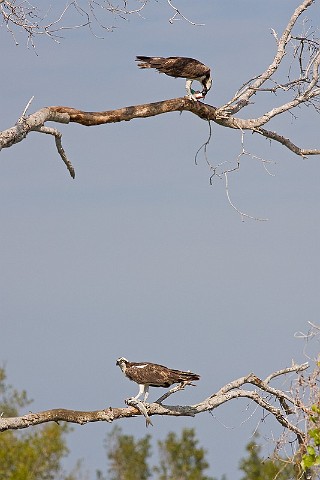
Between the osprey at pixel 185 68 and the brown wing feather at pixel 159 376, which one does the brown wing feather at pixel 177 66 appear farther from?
the brown wing feather at pixel 159 376

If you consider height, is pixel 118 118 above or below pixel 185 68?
below

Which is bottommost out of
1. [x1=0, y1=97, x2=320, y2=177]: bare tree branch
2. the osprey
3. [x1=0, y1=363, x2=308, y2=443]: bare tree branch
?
[x1=0, y1=363, x2=308, y2=443]: bare tree branch

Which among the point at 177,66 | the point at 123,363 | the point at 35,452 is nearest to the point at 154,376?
the point at 123,363

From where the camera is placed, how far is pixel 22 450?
2717 cm

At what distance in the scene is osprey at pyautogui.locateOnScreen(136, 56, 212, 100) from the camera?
543 inches

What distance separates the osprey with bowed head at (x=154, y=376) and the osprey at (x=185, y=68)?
3737 millimetres

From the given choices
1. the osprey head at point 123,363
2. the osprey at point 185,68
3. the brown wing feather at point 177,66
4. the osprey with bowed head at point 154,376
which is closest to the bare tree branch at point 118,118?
the osprey at point 185,68

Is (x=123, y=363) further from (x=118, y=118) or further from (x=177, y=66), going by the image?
(x=177, y=66)

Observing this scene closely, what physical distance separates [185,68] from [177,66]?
5.5 inches

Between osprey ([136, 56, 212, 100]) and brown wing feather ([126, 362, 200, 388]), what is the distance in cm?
375

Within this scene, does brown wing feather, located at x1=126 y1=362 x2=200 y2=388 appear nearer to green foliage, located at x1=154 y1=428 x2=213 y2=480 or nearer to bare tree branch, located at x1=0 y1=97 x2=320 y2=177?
bare tree branch, located at x1=0 y1=97 x2=320 y2=177

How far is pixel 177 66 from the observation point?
14.0 m

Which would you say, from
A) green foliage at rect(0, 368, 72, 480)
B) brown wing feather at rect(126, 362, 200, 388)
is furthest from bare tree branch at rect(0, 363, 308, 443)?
green foliage at rect(0, 368, 72, 480)

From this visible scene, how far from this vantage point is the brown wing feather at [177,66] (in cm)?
1379
